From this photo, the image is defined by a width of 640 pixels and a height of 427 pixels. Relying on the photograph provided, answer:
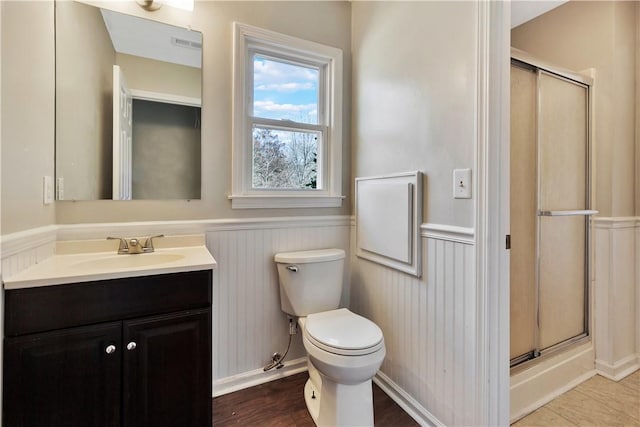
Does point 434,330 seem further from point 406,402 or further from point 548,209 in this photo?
point 548,209

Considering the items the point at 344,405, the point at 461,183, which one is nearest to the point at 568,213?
the point at 461,183

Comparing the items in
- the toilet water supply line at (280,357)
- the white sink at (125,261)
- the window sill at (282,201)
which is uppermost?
the window sill at (282,201)

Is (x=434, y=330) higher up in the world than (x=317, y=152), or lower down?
lower down

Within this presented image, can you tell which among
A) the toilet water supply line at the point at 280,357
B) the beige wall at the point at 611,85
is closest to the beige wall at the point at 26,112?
the toilet water supply line at the point at 280,357

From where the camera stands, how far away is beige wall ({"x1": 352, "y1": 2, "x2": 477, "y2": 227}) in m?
1.26

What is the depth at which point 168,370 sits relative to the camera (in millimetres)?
1169

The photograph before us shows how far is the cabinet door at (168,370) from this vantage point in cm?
112

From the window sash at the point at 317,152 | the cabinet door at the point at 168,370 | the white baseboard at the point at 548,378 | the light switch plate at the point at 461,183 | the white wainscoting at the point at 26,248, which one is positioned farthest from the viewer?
the window sash at the point at 317,152

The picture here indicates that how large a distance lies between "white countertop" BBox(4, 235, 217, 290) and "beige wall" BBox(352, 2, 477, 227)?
1.04m

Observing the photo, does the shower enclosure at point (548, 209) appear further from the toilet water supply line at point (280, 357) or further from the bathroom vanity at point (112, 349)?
the bathroom vanity at point (112, 349)

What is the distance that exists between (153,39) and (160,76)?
0.60ft

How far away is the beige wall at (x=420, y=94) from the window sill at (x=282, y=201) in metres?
0.26

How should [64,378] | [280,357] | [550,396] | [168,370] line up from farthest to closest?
[280,357] < [550,396] < [168,370] < [64,378]

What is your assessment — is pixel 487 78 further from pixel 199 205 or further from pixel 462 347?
pixel 199 205
